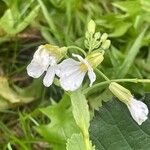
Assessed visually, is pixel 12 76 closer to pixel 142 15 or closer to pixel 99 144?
pixel 142 15

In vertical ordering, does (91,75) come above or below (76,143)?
above

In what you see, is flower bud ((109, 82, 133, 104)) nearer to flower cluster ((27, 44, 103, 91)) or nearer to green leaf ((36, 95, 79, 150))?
flower cluster ((27, 44, 103, 91))

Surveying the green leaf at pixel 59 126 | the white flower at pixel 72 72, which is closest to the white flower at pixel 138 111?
the white flower at pixel 72 72

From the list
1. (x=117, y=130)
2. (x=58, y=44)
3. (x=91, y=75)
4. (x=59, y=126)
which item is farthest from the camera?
(x=58, y=44)

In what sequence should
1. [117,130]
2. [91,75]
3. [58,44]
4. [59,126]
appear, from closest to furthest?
[91,75], [117,130], [59,126], [58,44]

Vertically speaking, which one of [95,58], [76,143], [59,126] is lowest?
[59,126]

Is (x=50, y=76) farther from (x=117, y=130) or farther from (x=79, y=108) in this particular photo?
(x=117, y=130)

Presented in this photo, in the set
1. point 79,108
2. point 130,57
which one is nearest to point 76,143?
point 79,108

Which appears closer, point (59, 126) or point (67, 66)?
point (67, 66)
